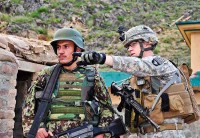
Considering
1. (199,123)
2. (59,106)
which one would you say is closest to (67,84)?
(59,106)

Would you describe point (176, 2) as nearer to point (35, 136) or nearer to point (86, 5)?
point (86, 5)

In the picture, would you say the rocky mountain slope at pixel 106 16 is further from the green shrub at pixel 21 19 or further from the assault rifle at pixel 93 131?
the assault rifle at pixel 93 131

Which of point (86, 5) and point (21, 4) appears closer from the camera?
point (21, 4)

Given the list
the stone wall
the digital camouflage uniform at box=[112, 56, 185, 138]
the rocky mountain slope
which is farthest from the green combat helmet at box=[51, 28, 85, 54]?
the rocky mountain slope

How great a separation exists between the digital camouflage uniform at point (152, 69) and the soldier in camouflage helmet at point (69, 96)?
390 millimetres

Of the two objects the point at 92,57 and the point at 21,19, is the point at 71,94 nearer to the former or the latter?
the point at 92,57

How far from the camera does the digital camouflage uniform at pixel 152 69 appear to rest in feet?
10.6

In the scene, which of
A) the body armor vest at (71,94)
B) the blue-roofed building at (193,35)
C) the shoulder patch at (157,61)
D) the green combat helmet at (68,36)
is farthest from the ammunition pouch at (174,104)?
the blue-roofed building at (193,35)

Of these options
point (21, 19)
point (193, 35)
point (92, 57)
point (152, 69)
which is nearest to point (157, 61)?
point (152, 69)

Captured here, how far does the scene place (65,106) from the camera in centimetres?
348

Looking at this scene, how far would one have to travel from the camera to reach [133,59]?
3.31 metres

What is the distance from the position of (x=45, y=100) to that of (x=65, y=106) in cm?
16

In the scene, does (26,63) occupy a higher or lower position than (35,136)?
higher

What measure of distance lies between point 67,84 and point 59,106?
0.20 metres
